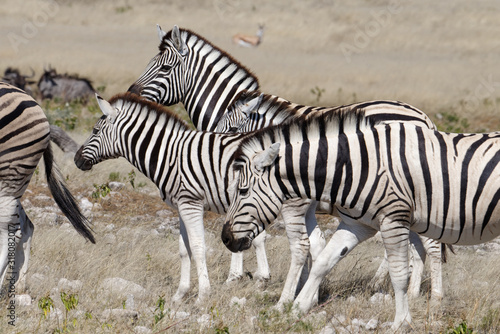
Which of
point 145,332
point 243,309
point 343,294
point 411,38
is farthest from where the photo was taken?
point 411,38

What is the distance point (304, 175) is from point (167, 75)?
3632mm

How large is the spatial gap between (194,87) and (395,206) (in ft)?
12.8

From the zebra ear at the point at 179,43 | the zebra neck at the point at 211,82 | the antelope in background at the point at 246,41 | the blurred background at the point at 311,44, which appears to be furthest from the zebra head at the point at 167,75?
the antelope in background at the point at 246,41

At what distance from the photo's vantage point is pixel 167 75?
856 cm

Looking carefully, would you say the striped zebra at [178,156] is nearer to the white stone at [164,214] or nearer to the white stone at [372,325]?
the white stone at [372,325]

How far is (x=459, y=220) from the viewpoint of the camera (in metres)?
5.52

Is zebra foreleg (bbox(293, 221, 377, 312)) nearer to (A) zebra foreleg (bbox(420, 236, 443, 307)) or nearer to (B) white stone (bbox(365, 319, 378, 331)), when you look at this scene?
(B) white stone (bbox(365, 319, 378, 331))

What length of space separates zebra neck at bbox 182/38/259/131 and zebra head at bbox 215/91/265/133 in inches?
21.0

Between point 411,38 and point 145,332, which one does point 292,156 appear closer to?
point 145,332

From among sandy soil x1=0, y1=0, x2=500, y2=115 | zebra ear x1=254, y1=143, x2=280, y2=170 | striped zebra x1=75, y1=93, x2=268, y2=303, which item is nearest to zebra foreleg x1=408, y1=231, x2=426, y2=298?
striped zebra x1=75, y1=93, x2=268, y2=303

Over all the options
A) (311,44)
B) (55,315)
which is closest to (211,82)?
(55,315)

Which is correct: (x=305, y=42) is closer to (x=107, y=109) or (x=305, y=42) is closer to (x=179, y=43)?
(x=179, y=43)

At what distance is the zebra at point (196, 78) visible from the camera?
8.49 meters

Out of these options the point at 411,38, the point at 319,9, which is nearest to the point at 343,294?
the point at 411,38
